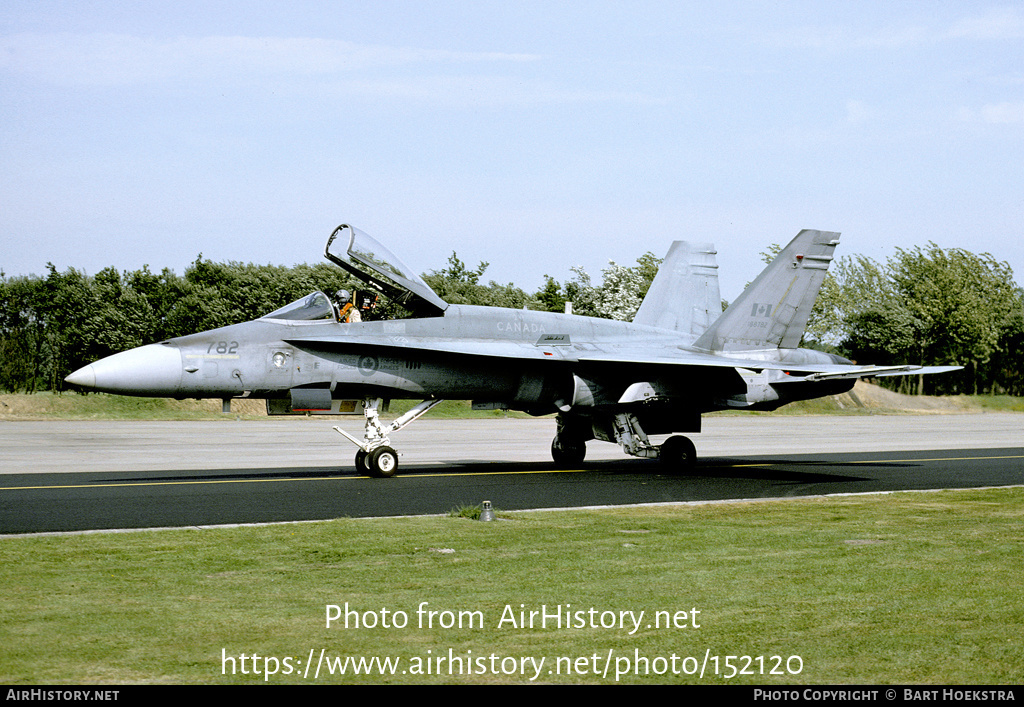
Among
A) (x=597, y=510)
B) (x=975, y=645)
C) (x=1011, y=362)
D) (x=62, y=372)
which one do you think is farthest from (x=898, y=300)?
(x=975, y=645)

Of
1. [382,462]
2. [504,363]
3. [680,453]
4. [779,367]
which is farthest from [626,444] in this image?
[382,462]

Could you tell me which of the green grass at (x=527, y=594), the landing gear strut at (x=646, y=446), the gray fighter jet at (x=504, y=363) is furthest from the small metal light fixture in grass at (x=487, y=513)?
the landing gear strut at (x=646, y=446)

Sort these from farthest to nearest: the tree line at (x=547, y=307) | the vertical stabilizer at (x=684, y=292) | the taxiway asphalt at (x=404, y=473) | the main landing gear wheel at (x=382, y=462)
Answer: the tree line at (x=547, y=307)
the vertical stabilizer at (x=684, y=292)
the main landing gear wheel at (x=382, y=462)
the taxiway asphalt at (x=404, y=473)

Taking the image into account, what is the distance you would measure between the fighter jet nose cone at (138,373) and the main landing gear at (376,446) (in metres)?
3.14

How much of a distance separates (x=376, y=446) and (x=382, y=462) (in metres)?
0.32

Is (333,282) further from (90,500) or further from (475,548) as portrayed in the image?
(475,548)

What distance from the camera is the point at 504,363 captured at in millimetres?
17688

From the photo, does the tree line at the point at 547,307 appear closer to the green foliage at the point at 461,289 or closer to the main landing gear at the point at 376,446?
the green foliage at the point at 461,289

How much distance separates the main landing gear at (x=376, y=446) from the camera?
54.6 ft

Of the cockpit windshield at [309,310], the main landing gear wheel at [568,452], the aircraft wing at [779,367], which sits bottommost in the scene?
the main landing gear wheel at [568,452]

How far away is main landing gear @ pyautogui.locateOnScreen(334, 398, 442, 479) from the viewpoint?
1664 centimetres

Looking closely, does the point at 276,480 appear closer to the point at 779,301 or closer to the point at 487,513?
the point at 487,513

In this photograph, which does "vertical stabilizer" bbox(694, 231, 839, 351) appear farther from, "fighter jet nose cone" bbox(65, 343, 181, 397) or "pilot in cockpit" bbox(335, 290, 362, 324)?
"fighter jet nose cone" bbox(65, 343, 181, 397)

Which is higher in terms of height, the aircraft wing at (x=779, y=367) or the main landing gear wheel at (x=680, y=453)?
the aircraft wing at (x=779, y=367)
